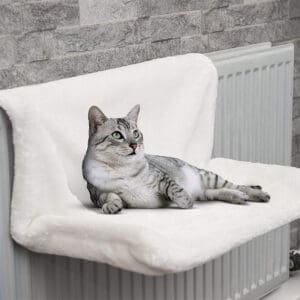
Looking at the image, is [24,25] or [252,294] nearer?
[24,25]

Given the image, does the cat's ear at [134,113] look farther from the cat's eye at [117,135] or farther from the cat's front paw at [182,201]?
the cat's front paw at [182,201]

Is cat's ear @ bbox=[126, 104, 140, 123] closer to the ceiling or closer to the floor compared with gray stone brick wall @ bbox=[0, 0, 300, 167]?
closer to the floor

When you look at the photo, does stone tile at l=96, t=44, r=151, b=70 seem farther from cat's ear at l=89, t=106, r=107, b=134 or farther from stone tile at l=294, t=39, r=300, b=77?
stone tile at l=294, t=39, r=300, b=77

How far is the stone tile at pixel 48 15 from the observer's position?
71.6 inches

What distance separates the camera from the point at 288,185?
1874mm

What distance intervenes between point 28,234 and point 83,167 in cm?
17

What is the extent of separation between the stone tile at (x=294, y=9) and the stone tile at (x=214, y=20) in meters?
0.33

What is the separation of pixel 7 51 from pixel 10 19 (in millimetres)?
65

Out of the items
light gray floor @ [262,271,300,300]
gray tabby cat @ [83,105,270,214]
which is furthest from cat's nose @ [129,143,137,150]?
light gray floor @ [262,271,300,300]

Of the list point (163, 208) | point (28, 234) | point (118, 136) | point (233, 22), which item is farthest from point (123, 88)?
point (233, 22)

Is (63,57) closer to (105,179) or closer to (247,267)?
(105,179)

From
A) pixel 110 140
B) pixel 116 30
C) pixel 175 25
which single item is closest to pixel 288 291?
pixel 175 25

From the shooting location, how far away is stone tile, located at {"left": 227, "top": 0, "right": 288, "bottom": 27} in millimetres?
2422

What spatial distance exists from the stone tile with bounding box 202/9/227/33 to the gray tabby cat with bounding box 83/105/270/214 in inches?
25.4
